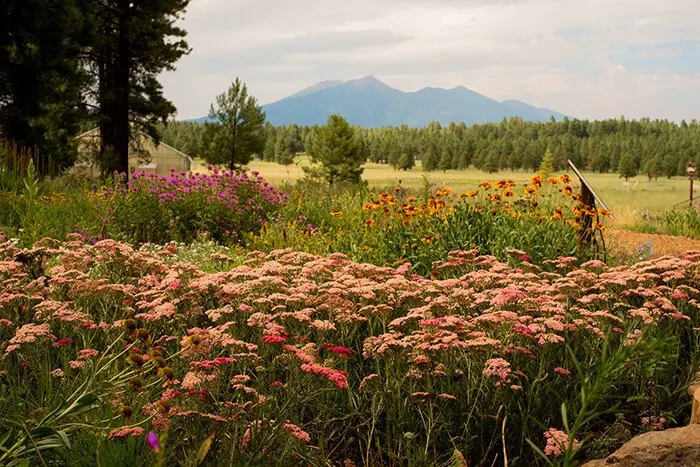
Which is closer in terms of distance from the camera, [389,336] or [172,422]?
[172,422]

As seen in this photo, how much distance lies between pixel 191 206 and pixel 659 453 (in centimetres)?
999

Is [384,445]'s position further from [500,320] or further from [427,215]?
[427,215]

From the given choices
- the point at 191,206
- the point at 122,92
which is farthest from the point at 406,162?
the point at 191,206

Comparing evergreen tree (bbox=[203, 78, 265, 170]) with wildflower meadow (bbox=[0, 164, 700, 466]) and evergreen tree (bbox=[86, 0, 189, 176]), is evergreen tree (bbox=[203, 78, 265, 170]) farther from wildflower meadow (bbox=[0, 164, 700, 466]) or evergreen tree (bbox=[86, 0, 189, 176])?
wildflower meadow (bbox=[0, 164, 700, 466])

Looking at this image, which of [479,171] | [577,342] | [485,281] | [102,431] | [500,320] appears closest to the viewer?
[102,431]

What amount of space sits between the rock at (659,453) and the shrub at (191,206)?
8326 mm

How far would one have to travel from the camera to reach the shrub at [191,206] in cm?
1109

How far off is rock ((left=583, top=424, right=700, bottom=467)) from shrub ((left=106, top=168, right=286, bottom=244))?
8326mm

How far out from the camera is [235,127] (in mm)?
43688

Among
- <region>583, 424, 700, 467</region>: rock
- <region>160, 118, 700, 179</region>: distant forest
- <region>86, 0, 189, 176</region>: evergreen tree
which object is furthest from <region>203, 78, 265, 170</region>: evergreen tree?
<region>583, 424, 700, 467</region>: rock

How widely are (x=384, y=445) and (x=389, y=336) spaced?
54cm

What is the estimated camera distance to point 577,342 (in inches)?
158

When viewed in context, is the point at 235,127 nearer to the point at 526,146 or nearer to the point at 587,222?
the point at 587,222

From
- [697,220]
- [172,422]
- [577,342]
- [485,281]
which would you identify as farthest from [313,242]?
[697,220]
